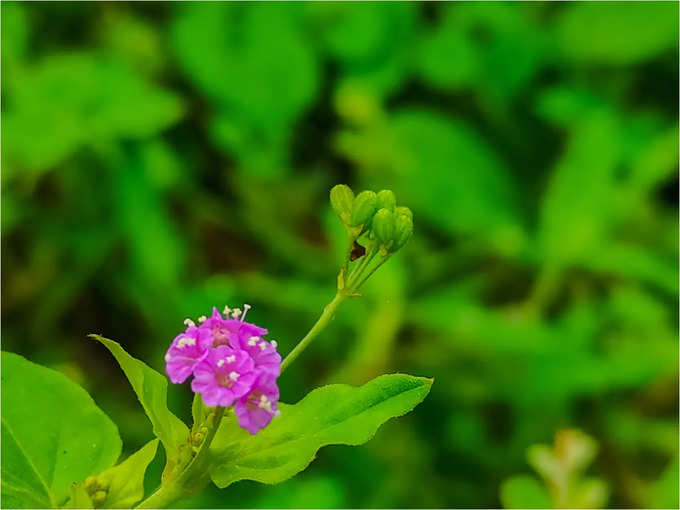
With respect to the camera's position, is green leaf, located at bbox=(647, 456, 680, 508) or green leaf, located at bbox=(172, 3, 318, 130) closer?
green leaf, located at bbox=(647, 456, 680, 508)

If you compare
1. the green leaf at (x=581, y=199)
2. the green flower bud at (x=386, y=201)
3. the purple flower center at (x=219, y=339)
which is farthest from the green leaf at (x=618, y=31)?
the purple flower center at (x=219, y=339)

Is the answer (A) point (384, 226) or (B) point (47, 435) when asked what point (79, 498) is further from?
(A) point (384, 226)

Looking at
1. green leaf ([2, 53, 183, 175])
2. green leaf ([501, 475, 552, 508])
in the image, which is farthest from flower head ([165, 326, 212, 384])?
green leaf ([2, 53, 183, 175])

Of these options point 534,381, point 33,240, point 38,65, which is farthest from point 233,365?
point 38,65

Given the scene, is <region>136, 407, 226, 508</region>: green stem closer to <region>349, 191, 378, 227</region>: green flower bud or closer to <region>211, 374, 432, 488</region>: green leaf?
<region>211, 374, 432, 488</region>: green leaf

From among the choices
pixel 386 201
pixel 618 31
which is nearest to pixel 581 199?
pixel 618 31

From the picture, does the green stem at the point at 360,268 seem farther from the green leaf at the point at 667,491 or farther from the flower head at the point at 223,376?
the green leaf at the point at 667,491

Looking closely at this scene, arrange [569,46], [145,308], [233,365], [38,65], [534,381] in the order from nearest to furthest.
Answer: [233,365], [534,381], [145,308], [38,65], [569,46]

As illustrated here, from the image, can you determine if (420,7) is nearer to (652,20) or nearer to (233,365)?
(652,20)
